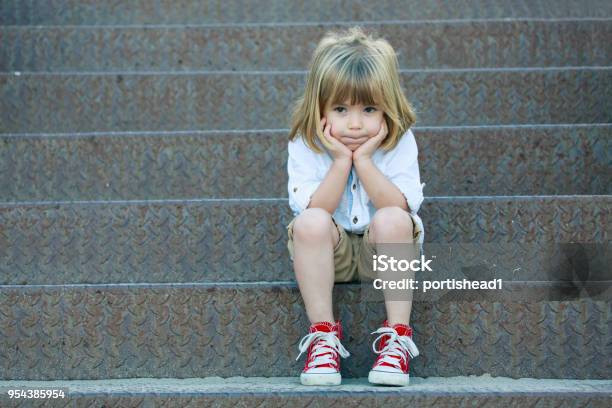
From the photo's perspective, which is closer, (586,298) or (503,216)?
(586,298)

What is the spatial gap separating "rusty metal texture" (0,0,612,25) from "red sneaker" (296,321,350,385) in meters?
1.91

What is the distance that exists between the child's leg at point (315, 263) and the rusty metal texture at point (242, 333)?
11cm

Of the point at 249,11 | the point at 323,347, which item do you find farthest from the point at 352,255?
the point at 249,11

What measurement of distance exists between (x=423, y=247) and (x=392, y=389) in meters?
0.52

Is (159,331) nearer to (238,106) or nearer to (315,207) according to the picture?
(315,207)

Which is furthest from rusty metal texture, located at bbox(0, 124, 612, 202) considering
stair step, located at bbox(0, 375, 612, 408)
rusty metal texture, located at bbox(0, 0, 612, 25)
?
rusty metal texture, located at bbox(0, 0, 612, 25)

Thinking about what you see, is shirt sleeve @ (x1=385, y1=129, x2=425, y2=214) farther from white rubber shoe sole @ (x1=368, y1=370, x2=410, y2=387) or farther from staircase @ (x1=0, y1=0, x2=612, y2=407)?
white rubber shoe sole @ (x1=368, y1=370, x2=410, y2=387)

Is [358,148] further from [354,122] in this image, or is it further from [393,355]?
[393,355]

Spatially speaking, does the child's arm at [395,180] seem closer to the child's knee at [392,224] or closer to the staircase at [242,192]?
the child's knee at [392,224]

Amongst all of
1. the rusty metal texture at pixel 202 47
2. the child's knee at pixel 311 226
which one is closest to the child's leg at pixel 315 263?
the child's knee at pixel 311 226

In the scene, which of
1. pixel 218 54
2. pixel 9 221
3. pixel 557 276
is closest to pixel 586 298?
pixel 557 276

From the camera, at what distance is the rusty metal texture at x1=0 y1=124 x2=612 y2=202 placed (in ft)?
10.2

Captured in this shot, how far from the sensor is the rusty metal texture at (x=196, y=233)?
2.80 meters

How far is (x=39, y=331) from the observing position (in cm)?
256
